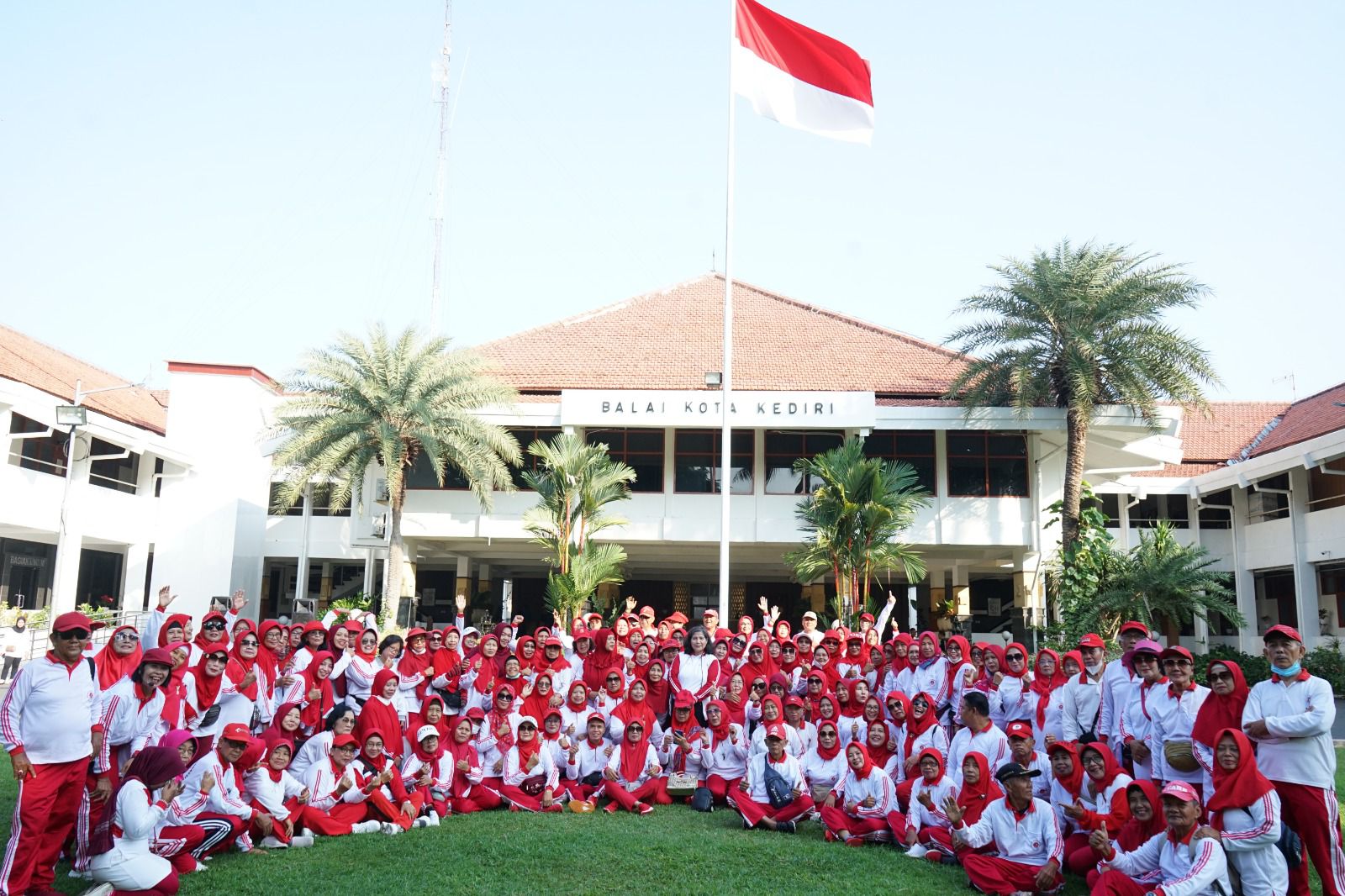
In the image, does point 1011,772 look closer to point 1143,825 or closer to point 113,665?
point 1143,825

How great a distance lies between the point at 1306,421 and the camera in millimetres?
25391

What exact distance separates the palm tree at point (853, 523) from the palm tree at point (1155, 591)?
14.9 ft

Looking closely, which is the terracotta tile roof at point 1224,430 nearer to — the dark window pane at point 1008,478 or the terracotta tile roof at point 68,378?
the dark window pane at point 1008,478

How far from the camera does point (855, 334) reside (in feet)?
82.8

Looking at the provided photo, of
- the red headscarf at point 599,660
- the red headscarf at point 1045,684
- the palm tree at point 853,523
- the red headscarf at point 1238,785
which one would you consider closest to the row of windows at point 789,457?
the palm tree at point 853,523

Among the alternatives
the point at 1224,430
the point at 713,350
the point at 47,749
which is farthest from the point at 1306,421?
the point at 47,749

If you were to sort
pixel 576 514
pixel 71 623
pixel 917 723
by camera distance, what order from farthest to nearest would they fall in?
pixel 576 514
pixel 917 723
pixel 71 623

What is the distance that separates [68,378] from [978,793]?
81.0ft

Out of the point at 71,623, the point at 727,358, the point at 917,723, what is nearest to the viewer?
the point at 71,623

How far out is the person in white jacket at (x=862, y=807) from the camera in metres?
8.24

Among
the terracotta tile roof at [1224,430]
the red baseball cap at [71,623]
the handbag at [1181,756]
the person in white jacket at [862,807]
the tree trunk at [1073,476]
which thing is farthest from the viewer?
the terracotta tile roof at [1224,430]

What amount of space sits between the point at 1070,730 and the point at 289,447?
54.6ft

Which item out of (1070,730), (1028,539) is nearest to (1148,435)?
(1028,539)

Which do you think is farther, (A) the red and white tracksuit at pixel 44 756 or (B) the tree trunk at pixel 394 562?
(B) the tree trunk at pixel 394 562
